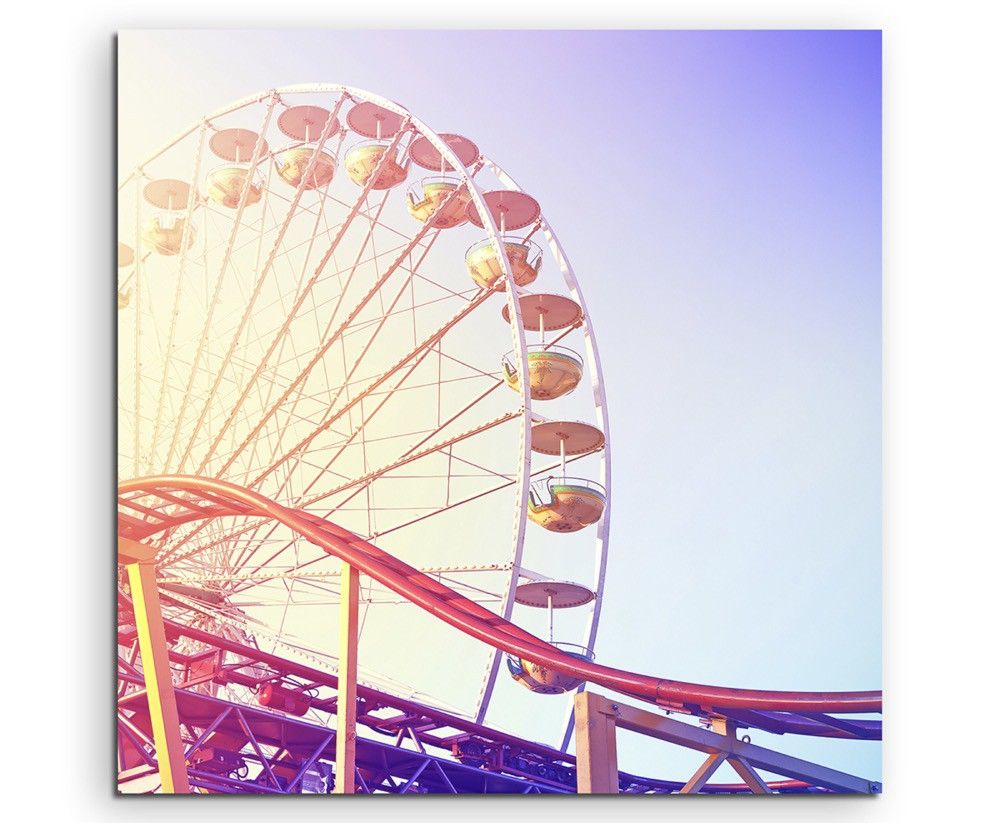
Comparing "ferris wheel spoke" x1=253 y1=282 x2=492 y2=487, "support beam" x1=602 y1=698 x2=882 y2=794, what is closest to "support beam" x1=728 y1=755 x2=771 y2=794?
"support beam" x1=602 y1=698 x2=882 y2=794

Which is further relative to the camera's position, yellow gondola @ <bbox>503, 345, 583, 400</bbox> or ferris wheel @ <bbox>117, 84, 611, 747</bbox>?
yellow gondola @ <bbox>503, 345, 583, 400</bbox>

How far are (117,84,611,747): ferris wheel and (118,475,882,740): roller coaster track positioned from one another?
6.27 ft

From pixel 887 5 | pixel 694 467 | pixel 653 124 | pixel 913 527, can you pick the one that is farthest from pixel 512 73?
pixel 913 527

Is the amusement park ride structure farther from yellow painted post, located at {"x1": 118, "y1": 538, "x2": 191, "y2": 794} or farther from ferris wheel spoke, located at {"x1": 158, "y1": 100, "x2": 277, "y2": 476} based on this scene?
yellow painted post, located at {"x1": 118, "y1": 538, "x2": 191, "y2": 794}

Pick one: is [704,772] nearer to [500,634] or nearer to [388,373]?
[500,634]

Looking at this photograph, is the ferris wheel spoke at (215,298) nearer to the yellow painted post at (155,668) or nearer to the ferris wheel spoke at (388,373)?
the ferris wheel spoke at (388,373)

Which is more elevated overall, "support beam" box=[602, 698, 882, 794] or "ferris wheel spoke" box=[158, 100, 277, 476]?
"ferris wheel spoke" box=[158, 100, 277, 476]

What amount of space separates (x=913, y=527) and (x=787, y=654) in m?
1.00

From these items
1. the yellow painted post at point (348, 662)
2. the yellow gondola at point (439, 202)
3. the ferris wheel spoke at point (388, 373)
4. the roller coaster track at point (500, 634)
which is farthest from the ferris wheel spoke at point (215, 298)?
the yellow painted post at point (348, 662)

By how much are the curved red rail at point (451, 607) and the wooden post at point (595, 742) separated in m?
0.10

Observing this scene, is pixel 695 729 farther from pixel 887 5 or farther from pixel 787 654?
pixel 887 5

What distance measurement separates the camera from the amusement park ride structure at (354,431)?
8.60 metres

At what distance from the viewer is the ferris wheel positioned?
920cm

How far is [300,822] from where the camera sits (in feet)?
21.0
